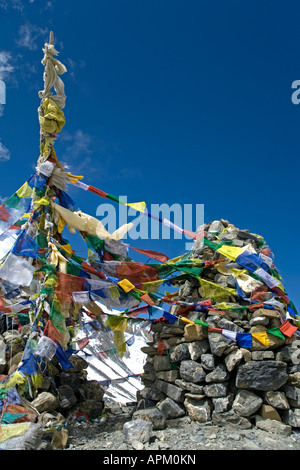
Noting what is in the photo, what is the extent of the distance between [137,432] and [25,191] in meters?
6.19

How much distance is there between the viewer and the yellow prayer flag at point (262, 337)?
6441 millimetres

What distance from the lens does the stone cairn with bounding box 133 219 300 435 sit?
6066mm

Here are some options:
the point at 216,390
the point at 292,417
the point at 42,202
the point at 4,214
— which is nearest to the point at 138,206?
the point at 42,202

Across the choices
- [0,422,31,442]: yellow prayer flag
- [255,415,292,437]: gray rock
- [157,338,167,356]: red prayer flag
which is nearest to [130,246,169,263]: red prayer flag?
Answer: [157,338,167,356]: red prayer flag

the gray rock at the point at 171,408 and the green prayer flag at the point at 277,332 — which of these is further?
the gray rock at the point at 171,408

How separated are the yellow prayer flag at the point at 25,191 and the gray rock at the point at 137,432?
19.4 ft

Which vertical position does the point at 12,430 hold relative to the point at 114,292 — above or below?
below

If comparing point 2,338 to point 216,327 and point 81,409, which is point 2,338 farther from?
point 216,327

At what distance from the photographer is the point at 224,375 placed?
6.45 meters

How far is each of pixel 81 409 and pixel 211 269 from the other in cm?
490

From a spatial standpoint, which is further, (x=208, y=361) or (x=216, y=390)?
(x=208, y=361)

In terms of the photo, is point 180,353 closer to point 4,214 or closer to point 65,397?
point 65,397

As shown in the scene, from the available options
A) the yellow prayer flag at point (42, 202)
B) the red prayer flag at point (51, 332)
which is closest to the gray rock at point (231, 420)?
the red prayer flag at point (51, 332)

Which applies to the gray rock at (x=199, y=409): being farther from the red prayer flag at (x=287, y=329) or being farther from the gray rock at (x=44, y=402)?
the gray rock at (x=44, y=402)
